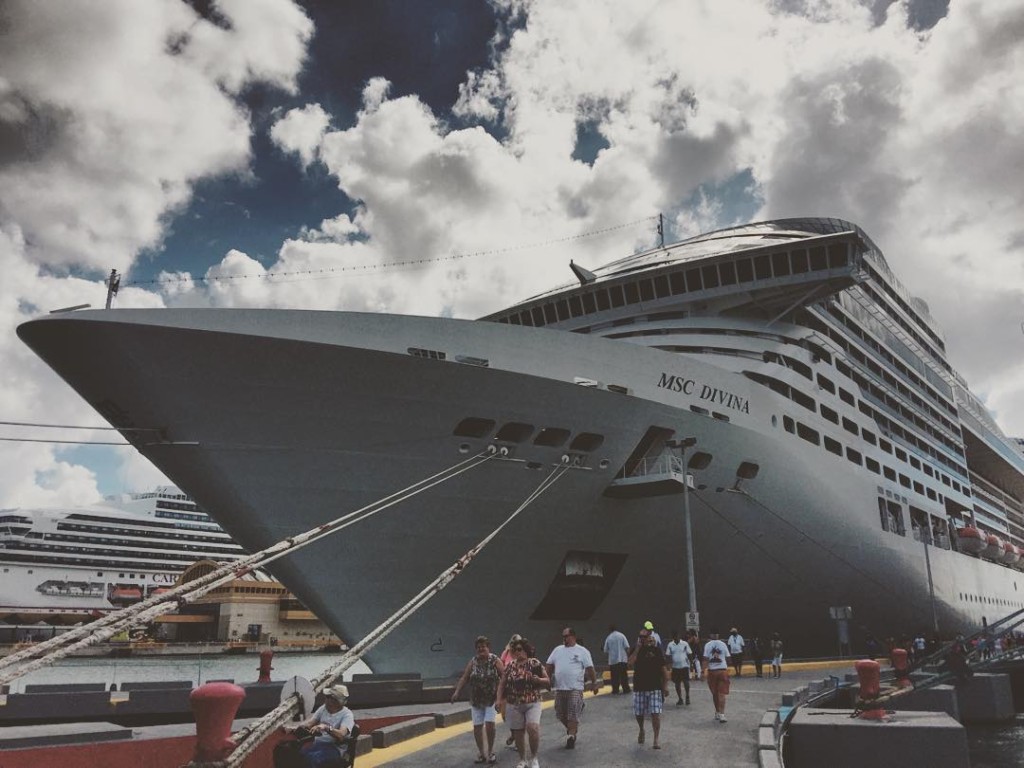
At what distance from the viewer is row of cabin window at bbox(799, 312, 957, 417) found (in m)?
26.4

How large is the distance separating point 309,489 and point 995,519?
4771 cm

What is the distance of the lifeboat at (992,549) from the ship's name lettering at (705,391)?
26001 mm

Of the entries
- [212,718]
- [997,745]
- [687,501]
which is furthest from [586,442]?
[212,718]

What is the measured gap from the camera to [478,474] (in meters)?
14.4

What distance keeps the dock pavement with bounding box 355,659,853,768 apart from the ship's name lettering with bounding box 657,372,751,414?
265 inches

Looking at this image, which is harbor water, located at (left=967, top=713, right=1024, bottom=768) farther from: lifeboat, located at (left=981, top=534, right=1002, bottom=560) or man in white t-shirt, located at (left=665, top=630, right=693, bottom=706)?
lifeboat, located at (left=981, top=534, right=1002, bottom=560)

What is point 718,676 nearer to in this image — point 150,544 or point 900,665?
point 900,665

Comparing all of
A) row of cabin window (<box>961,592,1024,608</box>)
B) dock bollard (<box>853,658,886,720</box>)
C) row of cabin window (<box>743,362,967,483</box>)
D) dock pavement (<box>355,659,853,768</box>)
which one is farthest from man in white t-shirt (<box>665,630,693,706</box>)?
row of cabin window (<box>961,592,1024,608</box>)

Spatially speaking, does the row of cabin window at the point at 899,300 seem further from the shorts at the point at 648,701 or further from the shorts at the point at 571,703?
the shorts at the point at 571,703

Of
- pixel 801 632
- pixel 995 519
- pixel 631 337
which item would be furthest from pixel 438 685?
pixel 995 519

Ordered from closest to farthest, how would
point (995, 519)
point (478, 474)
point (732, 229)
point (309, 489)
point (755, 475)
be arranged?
point (309, 489)
point (478, 474)
point (755, 475)
point (732, 229)
point (995, 519)

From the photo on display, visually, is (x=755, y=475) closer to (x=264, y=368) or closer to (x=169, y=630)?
(x=264, y=368)

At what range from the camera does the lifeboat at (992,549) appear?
123ft

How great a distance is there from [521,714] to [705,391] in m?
11.8
